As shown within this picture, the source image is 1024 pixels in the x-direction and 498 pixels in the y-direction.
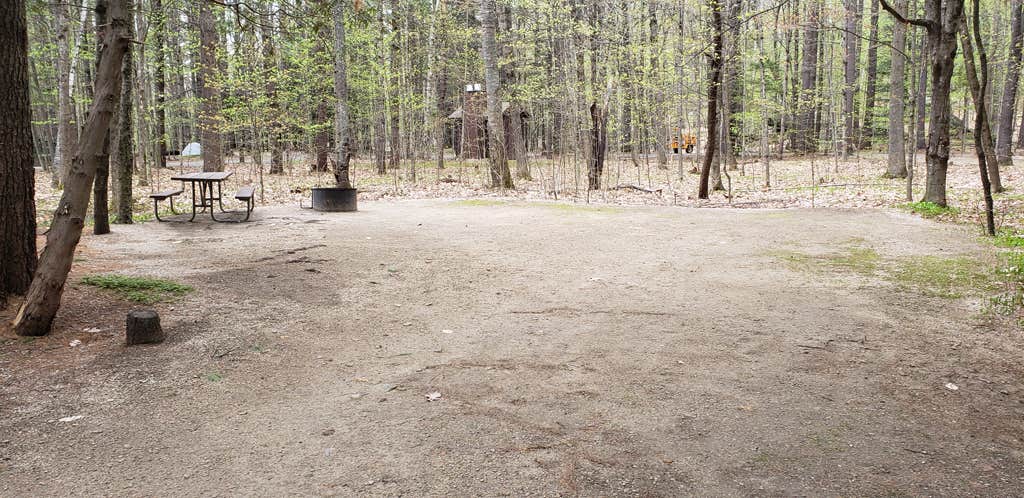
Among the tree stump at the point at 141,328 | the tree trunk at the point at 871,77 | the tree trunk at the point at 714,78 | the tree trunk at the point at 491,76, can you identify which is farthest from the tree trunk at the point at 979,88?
the tree trunk at the point at 871,77

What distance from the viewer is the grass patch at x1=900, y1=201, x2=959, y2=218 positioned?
10776mm

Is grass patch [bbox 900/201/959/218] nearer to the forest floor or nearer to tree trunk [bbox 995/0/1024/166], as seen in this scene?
the forest floor

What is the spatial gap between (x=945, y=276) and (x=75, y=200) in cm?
725

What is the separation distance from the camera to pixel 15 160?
16.5 ft

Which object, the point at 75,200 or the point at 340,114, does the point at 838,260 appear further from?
the point at 340,114

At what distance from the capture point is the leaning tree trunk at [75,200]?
4.51m

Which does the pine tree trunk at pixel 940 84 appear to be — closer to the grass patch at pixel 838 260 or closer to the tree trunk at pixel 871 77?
the grass patch at pixel 838 260

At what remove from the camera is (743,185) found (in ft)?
61.4

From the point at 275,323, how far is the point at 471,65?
22072 mm

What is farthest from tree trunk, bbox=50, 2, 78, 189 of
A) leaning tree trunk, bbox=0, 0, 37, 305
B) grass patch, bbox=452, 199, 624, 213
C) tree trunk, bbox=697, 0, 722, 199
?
tree trunk, bbox=697, 0, 722, 199

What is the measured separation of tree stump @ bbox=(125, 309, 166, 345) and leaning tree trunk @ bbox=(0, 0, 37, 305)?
1196mm

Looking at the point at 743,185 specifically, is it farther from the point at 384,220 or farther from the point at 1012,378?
the point at 1012,378

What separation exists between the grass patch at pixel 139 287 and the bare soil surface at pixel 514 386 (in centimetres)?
15

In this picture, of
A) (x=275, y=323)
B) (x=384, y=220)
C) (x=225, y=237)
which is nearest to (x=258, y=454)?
(x=275, y=323)
